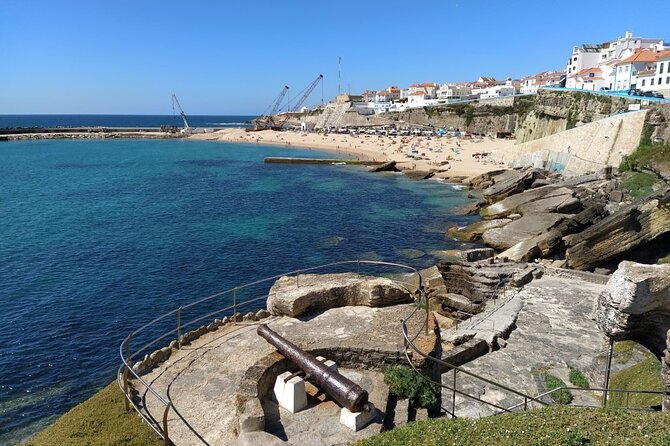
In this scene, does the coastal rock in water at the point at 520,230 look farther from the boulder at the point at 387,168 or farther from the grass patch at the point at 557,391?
the boulder at the point at 387,168

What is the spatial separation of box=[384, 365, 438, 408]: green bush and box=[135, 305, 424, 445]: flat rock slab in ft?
1.94

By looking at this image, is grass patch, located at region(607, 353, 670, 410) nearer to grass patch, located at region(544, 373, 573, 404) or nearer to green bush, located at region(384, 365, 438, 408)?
grass patch, located at region(544, 373, 573, 404)

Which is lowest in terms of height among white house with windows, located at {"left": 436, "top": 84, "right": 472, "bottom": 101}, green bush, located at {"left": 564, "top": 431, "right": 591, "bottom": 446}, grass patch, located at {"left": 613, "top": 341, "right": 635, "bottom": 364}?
grass patch, located at {"left": 613, "top": 341, "right": 635, "bottom": 364}

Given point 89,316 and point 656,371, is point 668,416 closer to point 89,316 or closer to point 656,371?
point 656,371

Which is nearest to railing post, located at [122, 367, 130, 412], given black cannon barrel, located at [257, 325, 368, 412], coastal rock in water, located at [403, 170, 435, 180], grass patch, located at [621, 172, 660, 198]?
black cannon barrel, located at [257, 325, 368, 412]

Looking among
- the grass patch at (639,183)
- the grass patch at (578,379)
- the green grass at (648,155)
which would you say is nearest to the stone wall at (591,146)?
the green grass at (648,155)

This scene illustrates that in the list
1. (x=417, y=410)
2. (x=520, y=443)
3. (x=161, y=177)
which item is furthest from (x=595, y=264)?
(x=161, y=177)

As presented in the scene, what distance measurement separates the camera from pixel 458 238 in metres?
35.2

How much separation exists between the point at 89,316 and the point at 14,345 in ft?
10.7

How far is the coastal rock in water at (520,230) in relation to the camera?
99.4 feet

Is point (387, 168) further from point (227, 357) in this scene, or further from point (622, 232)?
point (227, 357)

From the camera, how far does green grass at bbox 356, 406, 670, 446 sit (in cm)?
632

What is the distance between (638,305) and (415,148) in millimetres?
83284

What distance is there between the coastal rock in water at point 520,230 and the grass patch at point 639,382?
18612mm
